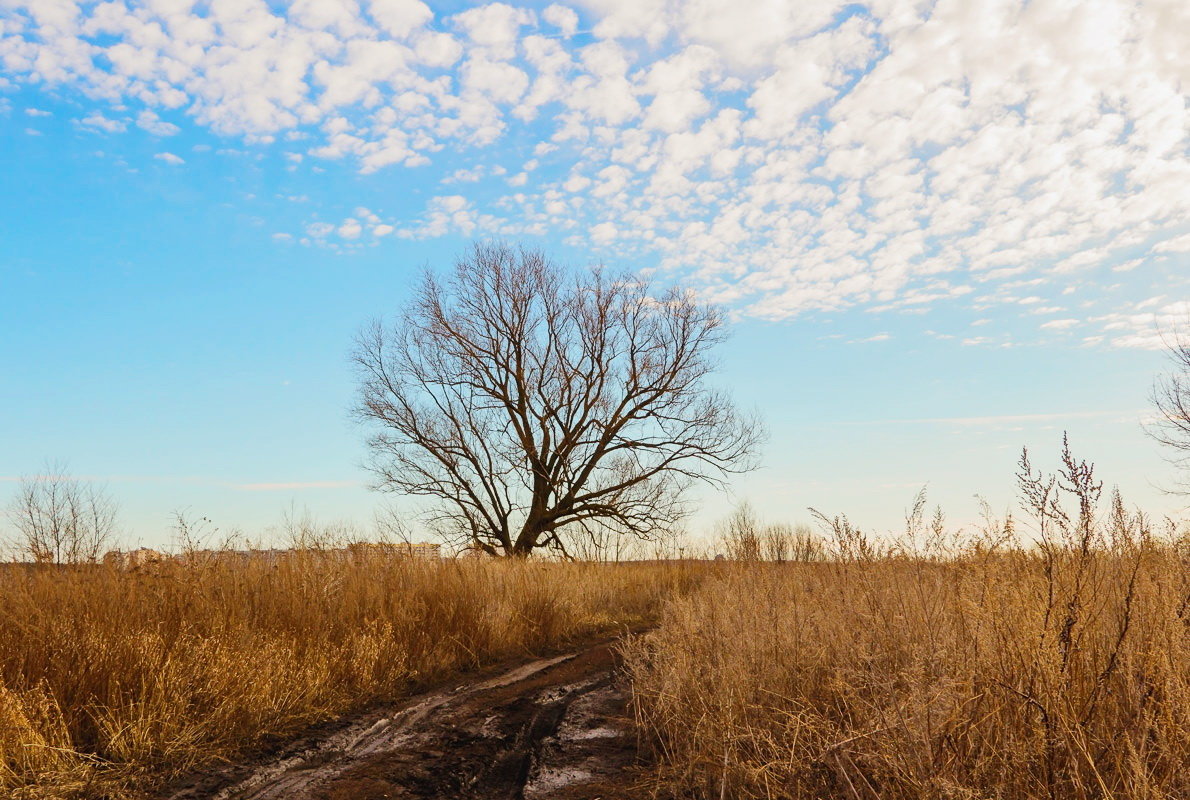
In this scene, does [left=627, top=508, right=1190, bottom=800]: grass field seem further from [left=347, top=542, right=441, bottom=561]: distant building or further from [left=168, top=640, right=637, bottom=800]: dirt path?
[left=347, top=542, right=441, bottom=561]: distant building

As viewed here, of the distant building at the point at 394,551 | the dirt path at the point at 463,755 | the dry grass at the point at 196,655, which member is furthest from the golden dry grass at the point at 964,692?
the distant building at the point at 394,551

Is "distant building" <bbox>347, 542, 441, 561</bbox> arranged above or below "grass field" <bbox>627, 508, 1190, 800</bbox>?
above

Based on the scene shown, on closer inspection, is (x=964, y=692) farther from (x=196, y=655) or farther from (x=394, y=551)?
(x=394, y=551)

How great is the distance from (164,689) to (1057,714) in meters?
5.26

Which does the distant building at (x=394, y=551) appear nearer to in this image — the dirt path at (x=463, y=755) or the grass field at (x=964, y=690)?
the dirt path at (x=463, y=755)

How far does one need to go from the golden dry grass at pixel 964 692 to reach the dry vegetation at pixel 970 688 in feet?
0.05

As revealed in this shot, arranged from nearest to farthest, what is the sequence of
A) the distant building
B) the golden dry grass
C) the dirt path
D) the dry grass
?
the golden dry grass < the dirt path < the dry grass < the distant building

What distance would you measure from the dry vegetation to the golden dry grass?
1 cm

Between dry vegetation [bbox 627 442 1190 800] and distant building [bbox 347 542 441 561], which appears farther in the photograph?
distant building [bbox 347 542 441 561]

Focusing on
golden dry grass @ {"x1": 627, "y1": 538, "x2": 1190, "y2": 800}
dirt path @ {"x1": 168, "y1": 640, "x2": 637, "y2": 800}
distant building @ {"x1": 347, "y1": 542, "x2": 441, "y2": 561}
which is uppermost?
distant building @ {"x1": 347, "y1": 542, "x2": 441, "y2": 561}

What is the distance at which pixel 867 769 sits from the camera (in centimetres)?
366

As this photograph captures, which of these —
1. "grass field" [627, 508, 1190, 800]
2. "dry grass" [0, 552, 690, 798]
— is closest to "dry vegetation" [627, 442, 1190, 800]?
"grass field" [627, 508, 1190, 800]

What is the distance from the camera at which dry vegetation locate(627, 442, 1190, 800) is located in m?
3.25

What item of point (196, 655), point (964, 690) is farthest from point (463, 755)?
point (964, 690)
